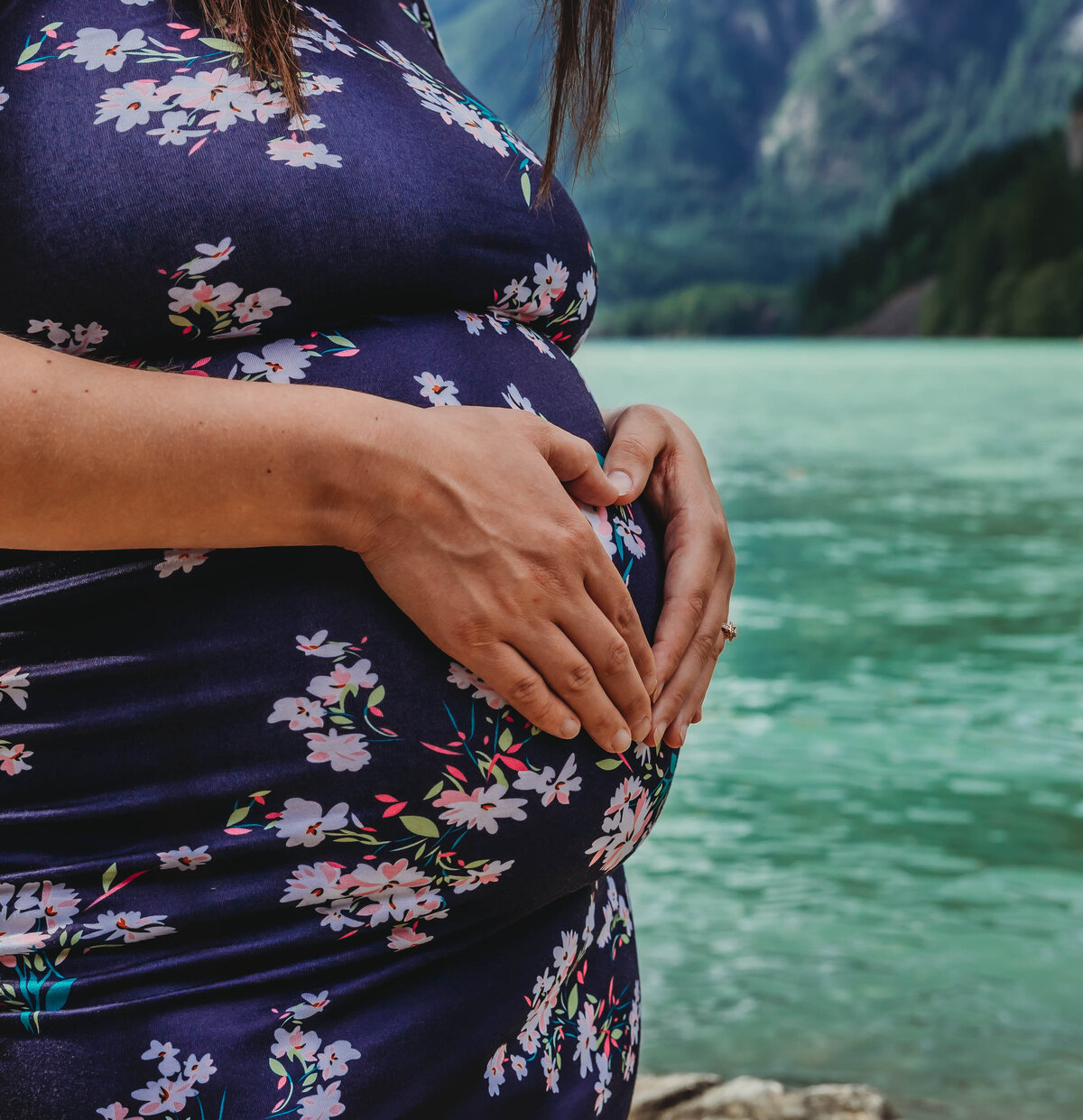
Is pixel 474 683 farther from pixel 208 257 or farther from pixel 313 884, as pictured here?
pixel 208 257

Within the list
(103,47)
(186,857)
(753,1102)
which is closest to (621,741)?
(186,857)

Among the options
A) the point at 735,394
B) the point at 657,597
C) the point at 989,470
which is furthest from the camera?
the point at 735,394

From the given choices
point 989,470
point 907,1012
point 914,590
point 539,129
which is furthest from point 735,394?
point 539,129

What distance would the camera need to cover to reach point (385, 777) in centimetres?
60

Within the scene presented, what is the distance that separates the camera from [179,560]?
0.58 meters

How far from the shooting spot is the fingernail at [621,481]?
2.44ft

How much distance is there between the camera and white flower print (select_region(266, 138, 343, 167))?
23.7 inches

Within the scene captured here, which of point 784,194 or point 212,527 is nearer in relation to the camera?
point 212,527

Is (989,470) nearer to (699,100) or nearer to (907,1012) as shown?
(907,1012)

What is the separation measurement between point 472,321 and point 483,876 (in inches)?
13.8

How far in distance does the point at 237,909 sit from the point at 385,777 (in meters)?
0.10

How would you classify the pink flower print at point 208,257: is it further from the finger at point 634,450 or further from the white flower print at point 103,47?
the finger at point 634,450

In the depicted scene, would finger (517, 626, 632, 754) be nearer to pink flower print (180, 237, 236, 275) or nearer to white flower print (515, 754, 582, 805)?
white flower print (515, 754, 582, 805)

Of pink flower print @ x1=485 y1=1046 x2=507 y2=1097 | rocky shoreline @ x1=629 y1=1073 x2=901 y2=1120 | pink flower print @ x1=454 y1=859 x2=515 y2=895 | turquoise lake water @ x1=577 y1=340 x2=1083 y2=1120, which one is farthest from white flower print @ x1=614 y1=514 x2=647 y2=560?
turquoise lake water @ x1=577 y1=340 x2=1083 y2=1120
